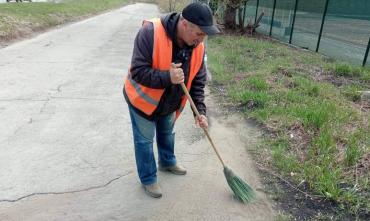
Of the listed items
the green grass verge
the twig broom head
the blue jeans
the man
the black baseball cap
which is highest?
the black baseball cap

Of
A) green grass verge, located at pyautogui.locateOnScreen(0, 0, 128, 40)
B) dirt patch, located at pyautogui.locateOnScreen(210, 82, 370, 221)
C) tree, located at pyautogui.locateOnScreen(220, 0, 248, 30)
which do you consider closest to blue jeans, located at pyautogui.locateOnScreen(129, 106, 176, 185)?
dirt patch, located at pyautogui.locateOnScreen(210, 82, 370, 221)

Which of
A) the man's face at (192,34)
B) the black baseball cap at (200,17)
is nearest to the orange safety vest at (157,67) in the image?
the man's face at (192,34)

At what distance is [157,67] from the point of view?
8.11ft

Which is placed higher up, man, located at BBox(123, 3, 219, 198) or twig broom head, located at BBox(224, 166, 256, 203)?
man, located at BBox(123, 3, 219, 198)

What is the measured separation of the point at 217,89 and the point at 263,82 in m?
0.78

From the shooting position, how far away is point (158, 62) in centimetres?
246

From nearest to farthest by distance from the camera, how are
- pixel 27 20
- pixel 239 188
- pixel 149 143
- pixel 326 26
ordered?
pixel 149 143 < pixel 239 188 < pixel 326 26 < pixel 27 20

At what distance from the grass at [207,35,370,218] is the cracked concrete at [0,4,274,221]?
0.42m

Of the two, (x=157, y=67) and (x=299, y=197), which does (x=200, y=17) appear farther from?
(x=299, y=197)

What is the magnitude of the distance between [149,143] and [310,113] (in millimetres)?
2308

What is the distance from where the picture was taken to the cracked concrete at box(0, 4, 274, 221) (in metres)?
2.83

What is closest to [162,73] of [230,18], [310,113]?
[310,113]

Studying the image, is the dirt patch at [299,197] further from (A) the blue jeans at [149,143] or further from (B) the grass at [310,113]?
(A) the blue jeans at [149,143]

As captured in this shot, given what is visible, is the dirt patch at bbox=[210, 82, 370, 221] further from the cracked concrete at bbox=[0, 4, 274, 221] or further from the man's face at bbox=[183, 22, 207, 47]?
the man's face at bbox=[183, 22, 207, 47]
